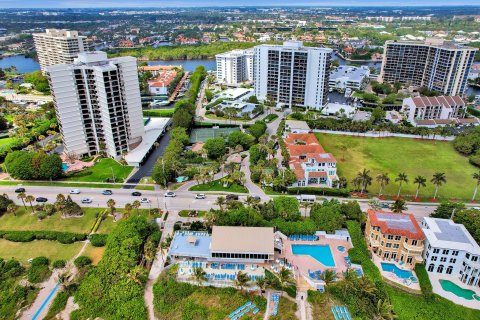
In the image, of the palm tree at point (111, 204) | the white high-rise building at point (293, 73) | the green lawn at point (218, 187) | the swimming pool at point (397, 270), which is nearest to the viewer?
the swimming pool at point (397, 270)

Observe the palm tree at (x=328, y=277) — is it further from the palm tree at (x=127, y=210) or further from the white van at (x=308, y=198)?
the palm tree at (x=127, y=210)

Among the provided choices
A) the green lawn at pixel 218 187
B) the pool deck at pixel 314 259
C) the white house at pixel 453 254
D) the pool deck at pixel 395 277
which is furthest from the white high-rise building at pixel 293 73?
the pool deck at pixel 395 277

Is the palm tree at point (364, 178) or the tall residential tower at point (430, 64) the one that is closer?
the palm tree at point (364, 178)

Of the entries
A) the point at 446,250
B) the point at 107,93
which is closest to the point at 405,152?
the point at 446,250

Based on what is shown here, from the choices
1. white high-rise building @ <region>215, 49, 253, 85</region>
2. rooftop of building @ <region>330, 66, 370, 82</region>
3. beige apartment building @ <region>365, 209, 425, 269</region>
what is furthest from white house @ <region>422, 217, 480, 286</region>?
white high-rise building @ <region>215, 49, 253, 85</region>

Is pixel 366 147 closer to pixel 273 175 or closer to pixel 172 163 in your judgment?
pixel 273 175

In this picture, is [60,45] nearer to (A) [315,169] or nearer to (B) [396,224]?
(A) [315,169]
